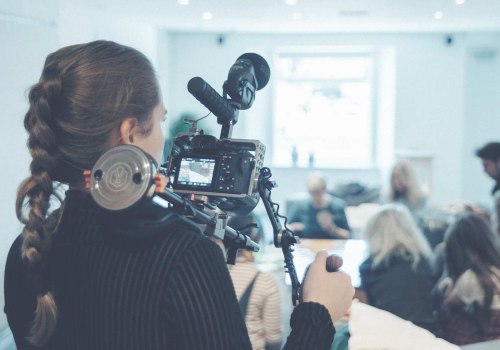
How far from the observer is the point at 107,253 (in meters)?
0.65

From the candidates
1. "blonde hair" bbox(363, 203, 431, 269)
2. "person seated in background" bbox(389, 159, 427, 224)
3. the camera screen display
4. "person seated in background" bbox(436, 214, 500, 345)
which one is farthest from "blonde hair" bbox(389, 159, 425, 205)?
the camera screen display

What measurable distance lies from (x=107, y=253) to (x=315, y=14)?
580cm

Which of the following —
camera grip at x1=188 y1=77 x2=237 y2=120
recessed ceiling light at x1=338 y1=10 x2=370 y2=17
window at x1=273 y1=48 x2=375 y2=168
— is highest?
recessed ceiling light at x1=338 y1=10 x2=370 y2=17

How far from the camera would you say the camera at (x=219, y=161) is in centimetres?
88

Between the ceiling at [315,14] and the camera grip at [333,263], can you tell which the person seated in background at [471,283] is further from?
the ceiling at [315,14]

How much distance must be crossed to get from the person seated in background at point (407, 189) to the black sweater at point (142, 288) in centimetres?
335

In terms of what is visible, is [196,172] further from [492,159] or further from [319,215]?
[492,159]

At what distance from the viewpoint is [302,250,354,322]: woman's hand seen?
0.76 meters

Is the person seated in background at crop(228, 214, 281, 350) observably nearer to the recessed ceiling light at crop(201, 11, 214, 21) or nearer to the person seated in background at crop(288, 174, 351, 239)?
the person seated in background at crop(288, 174, 351, 239)

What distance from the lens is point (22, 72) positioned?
11.4 feet

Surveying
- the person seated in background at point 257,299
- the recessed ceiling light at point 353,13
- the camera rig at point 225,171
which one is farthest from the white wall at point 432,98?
the camera rig at point 225,171

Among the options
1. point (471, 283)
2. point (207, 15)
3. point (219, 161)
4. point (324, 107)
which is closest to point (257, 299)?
point (471, 283)

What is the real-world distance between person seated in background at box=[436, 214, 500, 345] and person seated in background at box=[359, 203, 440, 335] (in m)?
0.09

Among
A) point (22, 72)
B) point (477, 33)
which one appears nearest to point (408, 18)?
point (477, 33)
